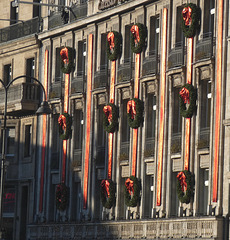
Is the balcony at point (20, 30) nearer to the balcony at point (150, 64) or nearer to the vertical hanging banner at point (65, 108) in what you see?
the vertical hanging banner at point (65, 108)

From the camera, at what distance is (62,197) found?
3081 inches

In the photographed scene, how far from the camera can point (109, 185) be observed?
7269 cm

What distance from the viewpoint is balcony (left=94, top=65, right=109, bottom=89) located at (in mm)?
75181

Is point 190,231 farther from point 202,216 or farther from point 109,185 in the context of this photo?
point 109,185

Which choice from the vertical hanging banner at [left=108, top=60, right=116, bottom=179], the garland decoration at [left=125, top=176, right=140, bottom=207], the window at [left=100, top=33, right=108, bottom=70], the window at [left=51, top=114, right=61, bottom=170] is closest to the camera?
the garland decoration at [left=125, top=176, right=140, bottom=207]

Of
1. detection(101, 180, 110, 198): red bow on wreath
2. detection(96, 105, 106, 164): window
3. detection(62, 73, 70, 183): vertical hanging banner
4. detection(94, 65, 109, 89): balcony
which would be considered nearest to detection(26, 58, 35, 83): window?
detection(62, 73, 70, 183): vertical hanging banner

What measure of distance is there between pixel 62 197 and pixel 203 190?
630 inches

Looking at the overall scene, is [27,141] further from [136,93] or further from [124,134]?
[136,93]

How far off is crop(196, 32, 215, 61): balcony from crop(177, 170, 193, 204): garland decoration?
6065 mm

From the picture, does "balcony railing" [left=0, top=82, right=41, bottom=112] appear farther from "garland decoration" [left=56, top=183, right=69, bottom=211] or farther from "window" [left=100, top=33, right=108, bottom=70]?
"window" [left=100, top=33, right=108, bottom=70]

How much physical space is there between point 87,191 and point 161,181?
9265 millimetres

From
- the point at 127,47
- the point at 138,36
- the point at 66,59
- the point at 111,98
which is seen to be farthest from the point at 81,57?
the point at 138,36

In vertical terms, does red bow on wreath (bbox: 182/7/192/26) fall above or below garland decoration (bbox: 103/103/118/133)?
above

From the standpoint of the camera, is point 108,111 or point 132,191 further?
point 108,111
